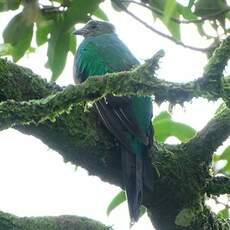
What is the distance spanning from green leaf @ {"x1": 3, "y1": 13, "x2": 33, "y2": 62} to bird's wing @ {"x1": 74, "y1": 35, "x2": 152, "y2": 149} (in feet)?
1.58

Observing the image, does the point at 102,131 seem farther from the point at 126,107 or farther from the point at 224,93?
the point at 224,93

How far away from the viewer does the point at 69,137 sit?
2799 millimetres

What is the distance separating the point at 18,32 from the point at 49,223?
0.94 m

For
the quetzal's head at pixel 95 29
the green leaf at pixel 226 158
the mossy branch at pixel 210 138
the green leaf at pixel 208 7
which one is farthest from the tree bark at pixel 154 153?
the quetzal's head at pixel 95 29

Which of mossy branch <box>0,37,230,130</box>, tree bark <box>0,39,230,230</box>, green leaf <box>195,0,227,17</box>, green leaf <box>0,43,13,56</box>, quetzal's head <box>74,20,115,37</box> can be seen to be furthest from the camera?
quetzal's head <box>74,20,115,37</box>

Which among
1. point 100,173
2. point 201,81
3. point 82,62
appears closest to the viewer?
point 201,81

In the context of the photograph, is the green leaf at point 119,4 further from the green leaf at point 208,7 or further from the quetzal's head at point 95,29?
the quetzal's head at point 95,29

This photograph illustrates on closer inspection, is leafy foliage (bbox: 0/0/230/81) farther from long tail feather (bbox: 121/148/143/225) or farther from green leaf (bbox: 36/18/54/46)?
long tail feather (bbox: 121/148/143/225)

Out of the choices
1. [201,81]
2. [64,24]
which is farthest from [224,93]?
[64,24]

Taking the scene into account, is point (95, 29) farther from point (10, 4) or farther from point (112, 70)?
point (10, 4)

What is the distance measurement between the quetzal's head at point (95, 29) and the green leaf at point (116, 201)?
1658mm

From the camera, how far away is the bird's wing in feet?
10.4

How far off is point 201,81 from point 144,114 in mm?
1219

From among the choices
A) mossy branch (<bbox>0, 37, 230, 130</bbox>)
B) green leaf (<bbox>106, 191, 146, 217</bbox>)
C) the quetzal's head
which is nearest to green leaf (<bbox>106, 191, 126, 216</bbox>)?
green leaf (<bbox>106, 191, 146, 217</bbox>)
